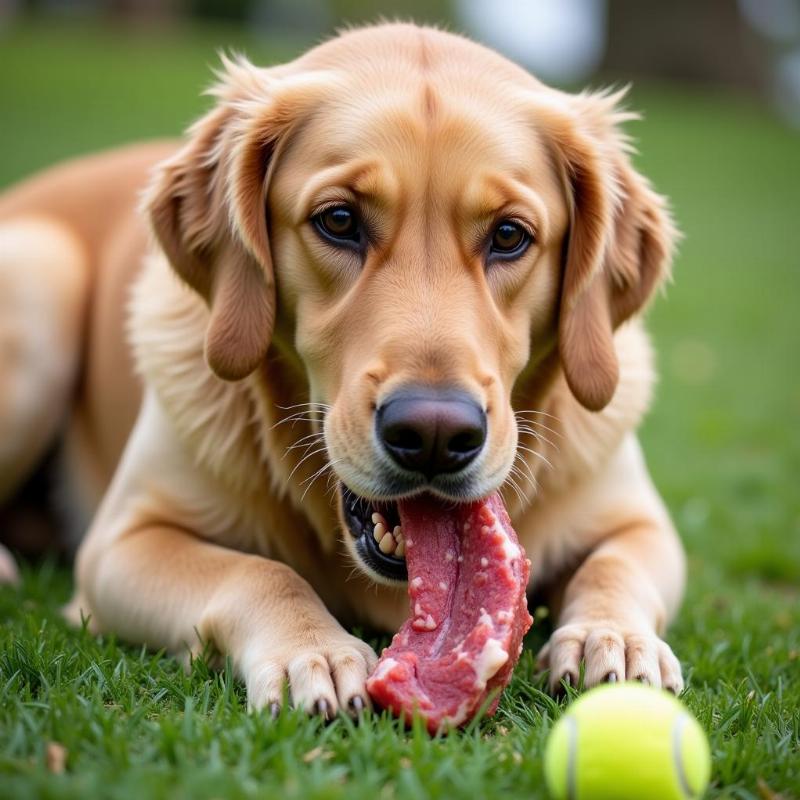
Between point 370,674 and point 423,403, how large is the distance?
2.34 ft

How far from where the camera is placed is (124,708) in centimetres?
290

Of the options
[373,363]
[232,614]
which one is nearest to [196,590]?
[232,614]

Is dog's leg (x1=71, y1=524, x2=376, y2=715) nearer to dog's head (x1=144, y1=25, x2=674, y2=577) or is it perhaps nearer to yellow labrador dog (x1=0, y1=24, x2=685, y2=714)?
yellow labrador dog (x1=0, y1=24, x2=685, y2=714)

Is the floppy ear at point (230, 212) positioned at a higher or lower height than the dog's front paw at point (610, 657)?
higher

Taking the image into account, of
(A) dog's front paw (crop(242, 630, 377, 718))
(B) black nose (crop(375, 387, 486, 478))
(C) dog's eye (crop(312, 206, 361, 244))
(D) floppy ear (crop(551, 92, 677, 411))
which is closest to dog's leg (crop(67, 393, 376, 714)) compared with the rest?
(A) dog's front paw (crop(242, 630, 377, 718))

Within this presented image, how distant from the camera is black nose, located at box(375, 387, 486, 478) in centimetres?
288

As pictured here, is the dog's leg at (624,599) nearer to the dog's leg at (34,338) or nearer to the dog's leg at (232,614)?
the dog's leg at (232,614)

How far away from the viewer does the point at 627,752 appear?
236 cm

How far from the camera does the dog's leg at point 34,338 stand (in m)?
4.87

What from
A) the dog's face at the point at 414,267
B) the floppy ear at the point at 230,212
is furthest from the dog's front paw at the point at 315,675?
the floppy ear at the point at 230,212

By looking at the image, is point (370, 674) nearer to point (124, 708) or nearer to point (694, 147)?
point (124, 708)

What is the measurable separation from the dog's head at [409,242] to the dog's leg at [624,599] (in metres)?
0.51

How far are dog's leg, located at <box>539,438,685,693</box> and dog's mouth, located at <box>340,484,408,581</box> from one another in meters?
0.51

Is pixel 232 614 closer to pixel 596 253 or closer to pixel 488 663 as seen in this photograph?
pixel 488 663
